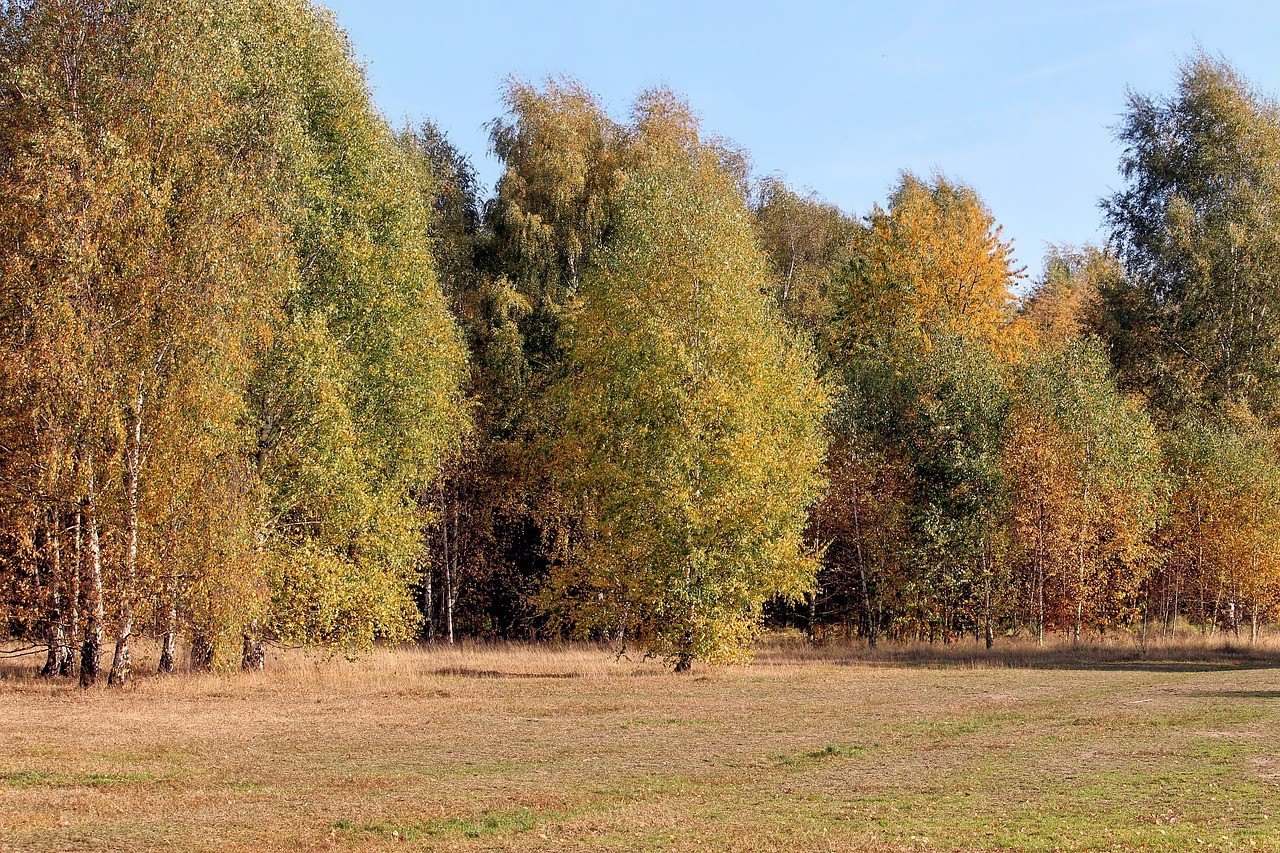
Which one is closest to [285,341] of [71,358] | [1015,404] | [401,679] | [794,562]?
[71,358]

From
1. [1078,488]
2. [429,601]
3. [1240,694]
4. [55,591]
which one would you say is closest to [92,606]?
[55,591]

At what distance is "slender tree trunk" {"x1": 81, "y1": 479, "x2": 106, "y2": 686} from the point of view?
26.5 m

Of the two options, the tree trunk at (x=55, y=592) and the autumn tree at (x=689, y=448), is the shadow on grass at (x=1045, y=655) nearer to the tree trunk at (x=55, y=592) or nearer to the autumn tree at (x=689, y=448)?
the autumn tree at (x=689, y=448)

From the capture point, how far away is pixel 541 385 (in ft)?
159

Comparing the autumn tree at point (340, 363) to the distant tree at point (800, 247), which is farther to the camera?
the distant tree at point (800, 247)

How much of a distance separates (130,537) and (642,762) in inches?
589

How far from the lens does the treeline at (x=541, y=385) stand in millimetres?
26906

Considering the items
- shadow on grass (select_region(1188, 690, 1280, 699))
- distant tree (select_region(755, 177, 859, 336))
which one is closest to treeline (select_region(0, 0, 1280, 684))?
distant tree (select_region(755, 177, 859, 336))

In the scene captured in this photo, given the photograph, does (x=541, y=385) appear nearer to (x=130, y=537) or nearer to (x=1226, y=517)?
(x=130, y=537)

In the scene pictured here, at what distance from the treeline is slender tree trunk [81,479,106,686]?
115 millimetres

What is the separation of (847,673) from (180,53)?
2424 cm

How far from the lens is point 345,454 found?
3089 cm

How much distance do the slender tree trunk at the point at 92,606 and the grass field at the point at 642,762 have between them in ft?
2.94

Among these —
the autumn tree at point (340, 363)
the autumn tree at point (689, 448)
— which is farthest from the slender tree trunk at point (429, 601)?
the autumn tree at point (689, 448)
